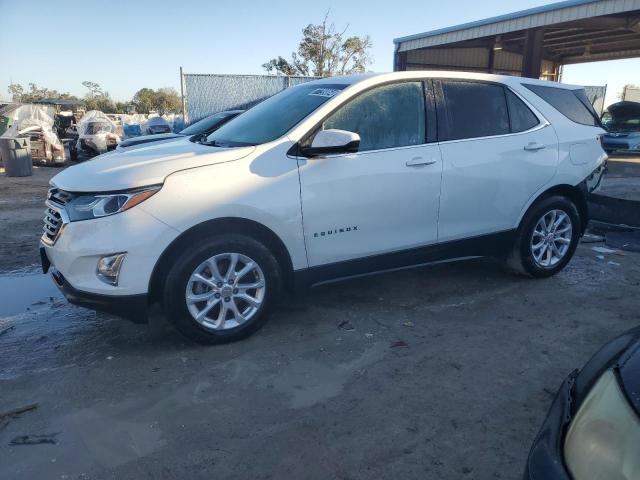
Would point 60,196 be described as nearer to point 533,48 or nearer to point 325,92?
point 325,92

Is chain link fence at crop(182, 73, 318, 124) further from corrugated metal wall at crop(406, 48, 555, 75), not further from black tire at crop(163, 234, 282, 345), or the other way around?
black tire at crop(163, 234, 282, 345)

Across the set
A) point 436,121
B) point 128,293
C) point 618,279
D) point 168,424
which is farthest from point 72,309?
point 618,279

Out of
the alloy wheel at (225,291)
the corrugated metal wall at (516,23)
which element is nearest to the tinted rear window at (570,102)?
the alloy wheel at (225,291)

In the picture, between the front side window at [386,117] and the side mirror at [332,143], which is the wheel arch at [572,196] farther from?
the side mirror at [332,143]

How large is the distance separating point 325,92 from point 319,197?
95cm

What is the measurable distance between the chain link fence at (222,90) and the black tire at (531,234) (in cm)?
1305

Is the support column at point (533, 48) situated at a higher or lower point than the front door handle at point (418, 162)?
higher

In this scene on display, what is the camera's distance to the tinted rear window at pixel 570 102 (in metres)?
4.74

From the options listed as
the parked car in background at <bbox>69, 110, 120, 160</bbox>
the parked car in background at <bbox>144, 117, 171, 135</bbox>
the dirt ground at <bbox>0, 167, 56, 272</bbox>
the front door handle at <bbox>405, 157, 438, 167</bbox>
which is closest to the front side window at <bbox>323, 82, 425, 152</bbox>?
the front door handle at <bbox>405, 157, 438, 167</bbox>

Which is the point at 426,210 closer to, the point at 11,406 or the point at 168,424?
the point at 168,424

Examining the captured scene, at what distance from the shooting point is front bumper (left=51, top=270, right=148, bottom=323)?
3.15 meters

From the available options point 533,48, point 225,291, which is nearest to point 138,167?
point 225,291

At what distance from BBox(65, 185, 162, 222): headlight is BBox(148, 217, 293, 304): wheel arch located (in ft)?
1.10

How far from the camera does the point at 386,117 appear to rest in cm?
391
